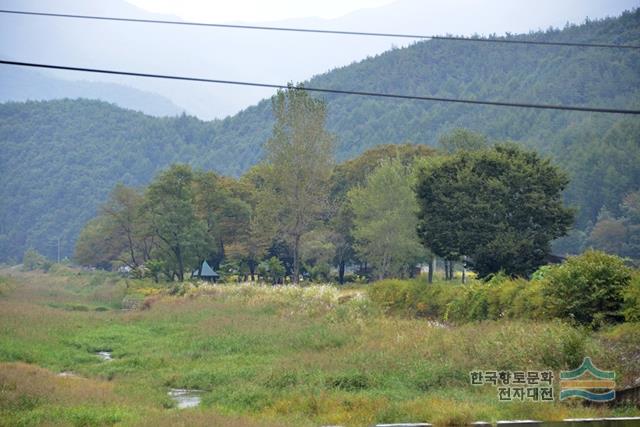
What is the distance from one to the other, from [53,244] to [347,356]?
125385 millimetres

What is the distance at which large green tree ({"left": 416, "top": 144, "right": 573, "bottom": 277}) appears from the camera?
4091 centimetres

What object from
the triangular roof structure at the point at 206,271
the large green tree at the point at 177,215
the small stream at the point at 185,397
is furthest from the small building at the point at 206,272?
the small stream at the point at 185,397

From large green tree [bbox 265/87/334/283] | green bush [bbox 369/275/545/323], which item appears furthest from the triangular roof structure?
green bush [bbox 369/275/545/323]

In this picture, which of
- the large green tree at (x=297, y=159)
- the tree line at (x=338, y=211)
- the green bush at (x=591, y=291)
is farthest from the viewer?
the large green tree at (x=297, y=159)

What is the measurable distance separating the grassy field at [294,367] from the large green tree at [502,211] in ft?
35.3

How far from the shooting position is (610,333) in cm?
1975

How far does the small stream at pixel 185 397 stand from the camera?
57.2 feet

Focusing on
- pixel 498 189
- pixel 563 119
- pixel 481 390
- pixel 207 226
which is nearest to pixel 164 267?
pixel 207 226

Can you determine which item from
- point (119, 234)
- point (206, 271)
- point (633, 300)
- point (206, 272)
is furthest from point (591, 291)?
point (119, 234)

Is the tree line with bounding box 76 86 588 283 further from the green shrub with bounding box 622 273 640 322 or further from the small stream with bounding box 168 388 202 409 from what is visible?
the small stream with bounding box 168 388 202 409

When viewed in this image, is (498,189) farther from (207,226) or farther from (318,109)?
(207,226)

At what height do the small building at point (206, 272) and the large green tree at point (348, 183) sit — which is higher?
the large green tree at point (348, 183)

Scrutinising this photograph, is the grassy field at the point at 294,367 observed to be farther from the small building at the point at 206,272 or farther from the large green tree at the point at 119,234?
the large green tree at the point at 119,234

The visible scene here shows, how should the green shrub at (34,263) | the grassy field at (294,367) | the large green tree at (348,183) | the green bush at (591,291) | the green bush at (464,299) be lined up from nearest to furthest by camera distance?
the grassy field at (294,367), the green bush at (591,291), the green bush at (464,299), the large green tree at (348,183), the green shrub at (34,263)
